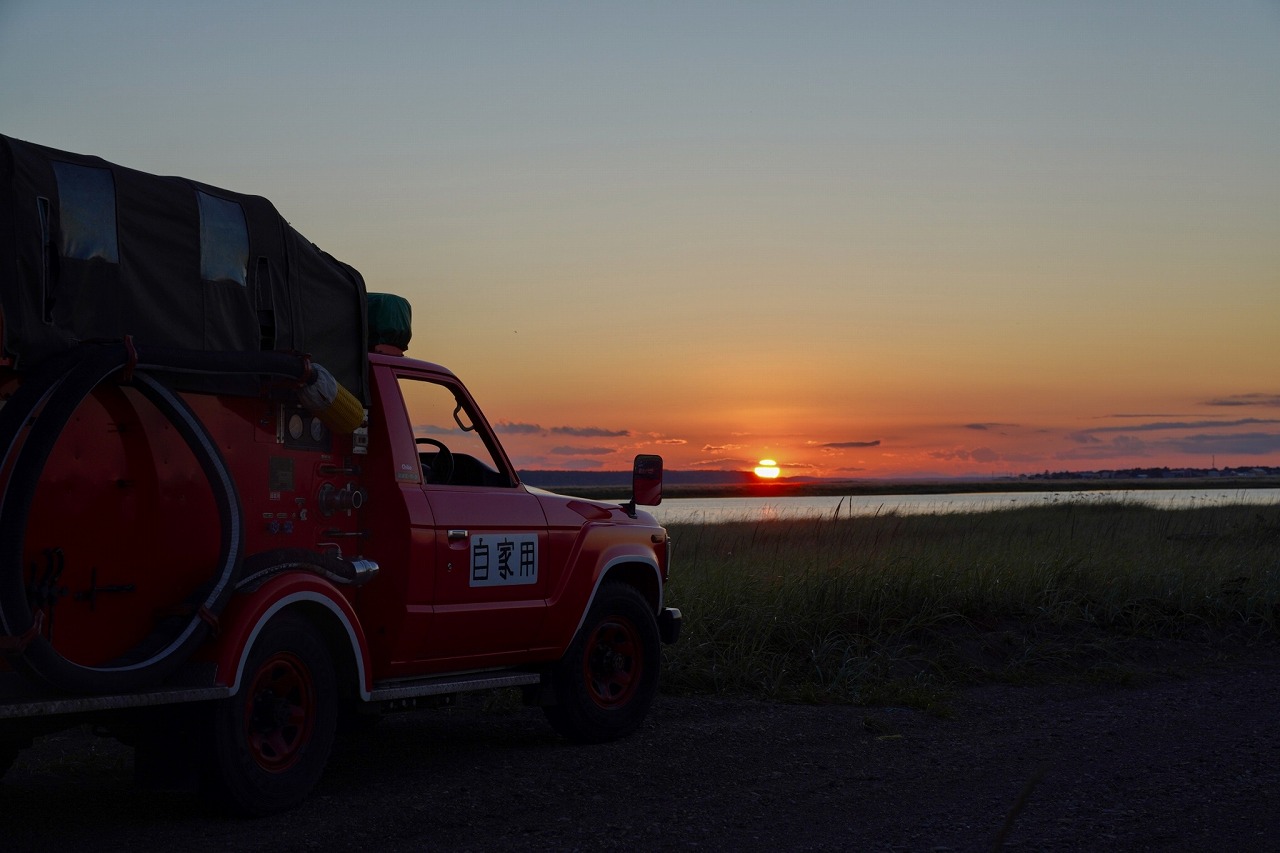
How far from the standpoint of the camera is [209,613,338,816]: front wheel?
5793mm

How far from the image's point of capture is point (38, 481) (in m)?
5.04

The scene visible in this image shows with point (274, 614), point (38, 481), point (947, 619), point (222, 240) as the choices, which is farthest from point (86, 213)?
Result: point (947, 619)

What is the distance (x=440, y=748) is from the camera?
8.11m

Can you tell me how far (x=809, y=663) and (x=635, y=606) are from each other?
257 cm

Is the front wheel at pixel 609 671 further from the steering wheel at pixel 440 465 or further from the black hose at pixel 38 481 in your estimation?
the black hose at pixel 38 481

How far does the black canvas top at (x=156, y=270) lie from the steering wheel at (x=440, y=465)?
2.74 feet

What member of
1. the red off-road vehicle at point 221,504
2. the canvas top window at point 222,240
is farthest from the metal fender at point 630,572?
the canvas top window at point 222,240

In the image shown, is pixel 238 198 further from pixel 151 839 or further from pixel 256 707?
pixel 151 839

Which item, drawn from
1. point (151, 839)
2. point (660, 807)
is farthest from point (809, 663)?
point (151, 839)

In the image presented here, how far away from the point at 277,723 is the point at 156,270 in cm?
220

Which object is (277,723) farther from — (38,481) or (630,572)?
Answer: (630,572)

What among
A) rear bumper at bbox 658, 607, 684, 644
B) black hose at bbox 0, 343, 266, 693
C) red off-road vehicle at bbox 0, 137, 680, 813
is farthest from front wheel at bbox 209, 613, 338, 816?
rear bumper at bbox 658, 607, 684, 644

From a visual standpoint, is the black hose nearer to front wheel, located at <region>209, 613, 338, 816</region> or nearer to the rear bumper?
front wheel, located at <region>209, 613, 338, 816</region>

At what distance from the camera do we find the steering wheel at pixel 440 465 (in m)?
7.78
